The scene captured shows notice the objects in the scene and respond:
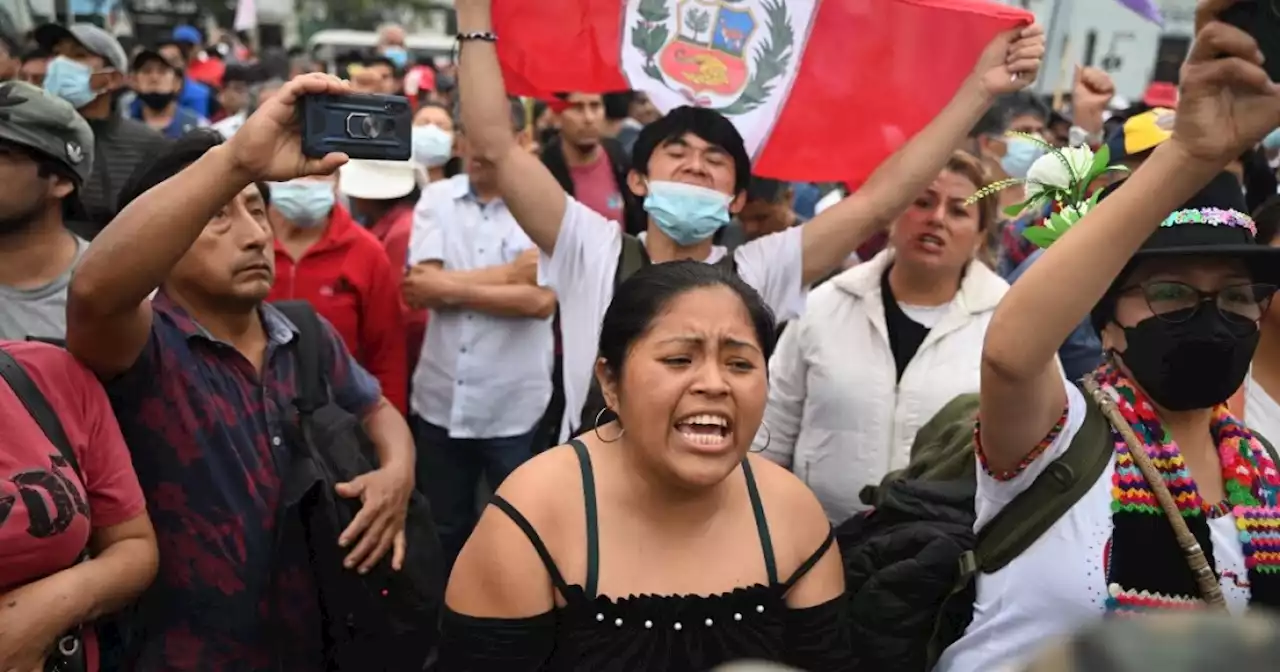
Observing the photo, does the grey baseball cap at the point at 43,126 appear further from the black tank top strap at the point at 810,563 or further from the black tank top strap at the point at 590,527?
the black tank top strap at the point at 810,563

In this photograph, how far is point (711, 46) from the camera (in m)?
3.55

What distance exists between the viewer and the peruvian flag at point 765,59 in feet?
11.6

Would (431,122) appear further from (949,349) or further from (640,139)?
(949,349)

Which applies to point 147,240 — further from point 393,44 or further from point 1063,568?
point 393,44

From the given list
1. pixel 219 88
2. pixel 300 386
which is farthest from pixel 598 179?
pixel 219 88

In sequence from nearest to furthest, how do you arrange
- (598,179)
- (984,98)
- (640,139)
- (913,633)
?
1. (913,633)
2. (984,98)
3. (640,139)
4. (598,179)

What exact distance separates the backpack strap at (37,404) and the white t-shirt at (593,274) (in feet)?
4.64

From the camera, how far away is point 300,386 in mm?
2746

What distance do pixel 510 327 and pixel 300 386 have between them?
2015mm

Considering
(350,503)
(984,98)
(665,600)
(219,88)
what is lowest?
(219,88)

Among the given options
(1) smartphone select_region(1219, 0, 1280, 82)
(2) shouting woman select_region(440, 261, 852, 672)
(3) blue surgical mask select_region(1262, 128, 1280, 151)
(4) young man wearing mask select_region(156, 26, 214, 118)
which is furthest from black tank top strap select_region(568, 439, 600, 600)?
(4) young man wearing mask select_region(156, 26, 214, 118)

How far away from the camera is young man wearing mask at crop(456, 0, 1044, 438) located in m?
3.19

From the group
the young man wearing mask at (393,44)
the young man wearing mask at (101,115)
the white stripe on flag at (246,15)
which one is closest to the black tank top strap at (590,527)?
the young man wearing mask at (101,115)

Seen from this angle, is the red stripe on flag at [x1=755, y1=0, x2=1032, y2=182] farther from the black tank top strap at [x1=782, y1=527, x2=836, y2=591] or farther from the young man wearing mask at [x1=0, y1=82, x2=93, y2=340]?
the young man wearing mask at [x1=0, y1=82, x2=93, y2=340]
